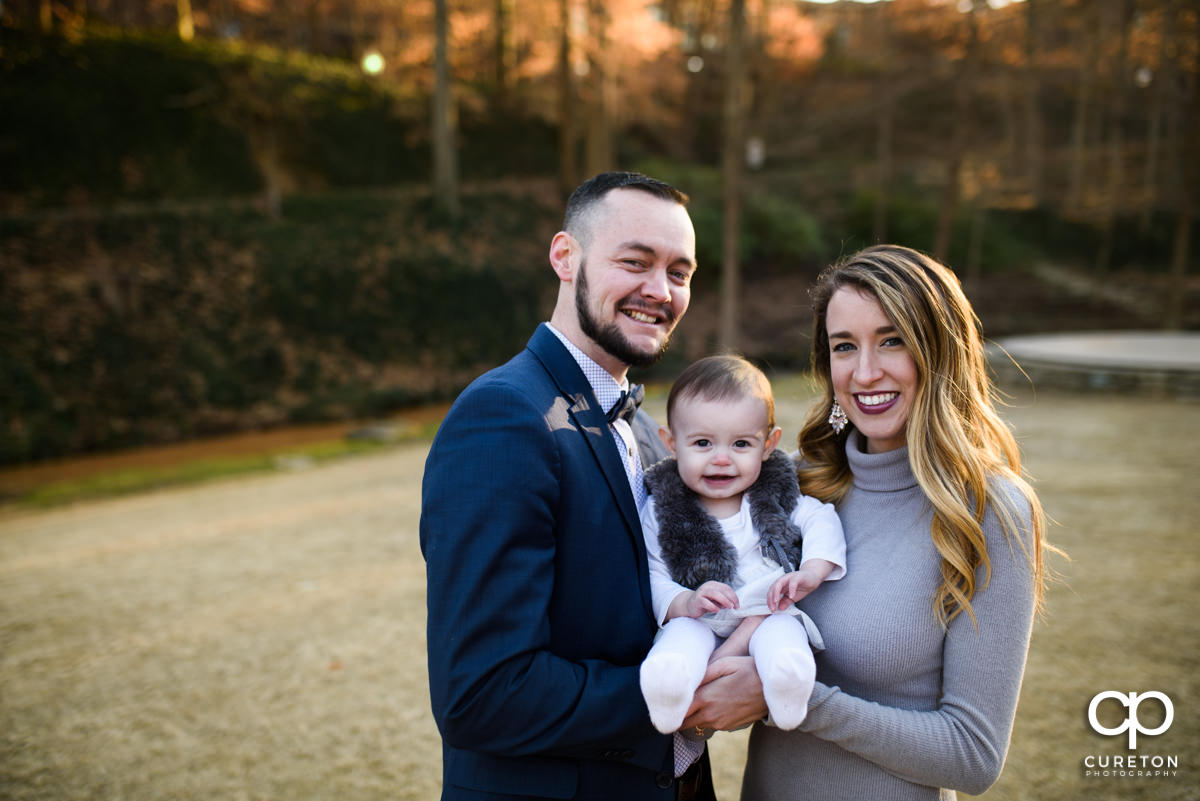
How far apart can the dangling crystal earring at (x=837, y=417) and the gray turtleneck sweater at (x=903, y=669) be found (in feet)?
0.79

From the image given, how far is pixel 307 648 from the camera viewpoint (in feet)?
16.6

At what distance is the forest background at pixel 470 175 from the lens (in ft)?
51.7

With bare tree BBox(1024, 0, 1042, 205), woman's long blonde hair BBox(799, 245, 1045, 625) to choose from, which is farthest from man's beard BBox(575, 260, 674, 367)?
bare tree BBox(1024, 0, 1042, 205)

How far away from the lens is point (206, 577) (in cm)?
643

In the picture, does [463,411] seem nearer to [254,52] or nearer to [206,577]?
[206,577]

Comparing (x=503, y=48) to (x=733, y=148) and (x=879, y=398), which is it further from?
(x=879, y=398)

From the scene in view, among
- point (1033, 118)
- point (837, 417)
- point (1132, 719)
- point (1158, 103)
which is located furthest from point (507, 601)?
point (1033, 118)

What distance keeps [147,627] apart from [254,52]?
66.3 ft

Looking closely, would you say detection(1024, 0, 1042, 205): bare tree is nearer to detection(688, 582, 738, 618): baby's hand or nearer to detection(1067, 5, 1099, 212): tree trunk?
detection(1067, 5, 1099, 212): tree trunk

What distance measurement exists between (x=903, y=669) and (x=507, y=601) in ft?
3.30

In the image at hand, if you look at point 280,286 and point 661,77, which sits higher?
point 661,77

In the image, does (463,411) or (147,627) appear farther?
(147,627)

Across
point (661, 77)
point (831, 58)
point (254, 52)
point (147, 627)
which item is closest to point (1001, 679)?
point (147, 627)

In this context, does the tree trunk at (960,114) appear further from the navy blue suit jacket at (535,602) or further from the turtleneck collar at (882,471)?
the navy blue suit jacket at (535,602)
